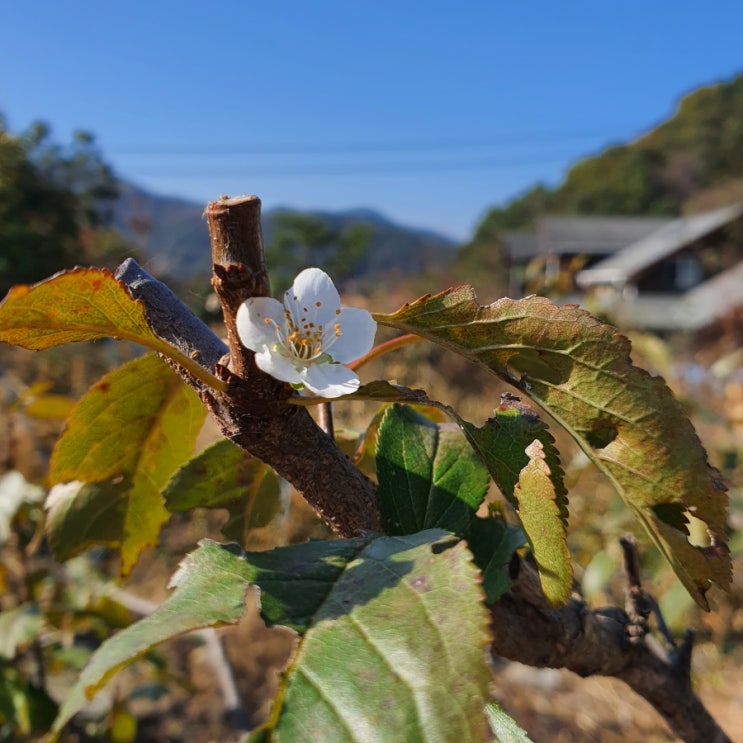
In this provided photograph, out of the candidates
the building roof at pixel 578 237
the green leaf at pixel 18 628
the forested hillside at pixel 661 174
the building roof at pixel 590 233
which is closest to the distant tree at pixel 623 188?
the forested hillside at pixel 661 174

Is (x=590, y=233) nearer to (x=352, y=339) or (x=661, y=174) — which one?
(x=661, y=174)

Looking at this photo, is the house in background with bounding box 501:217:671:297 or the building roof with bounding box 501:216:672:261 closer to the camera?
the house in background with bounding box 501:217:671:297

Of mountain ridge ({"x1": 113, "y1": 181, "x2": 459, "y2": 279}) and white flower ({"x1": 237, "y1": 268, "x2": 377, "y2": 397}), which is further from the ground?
mountain ridge ({"x1": 113, "y1": 181, "x2": 459, "y2": 279})

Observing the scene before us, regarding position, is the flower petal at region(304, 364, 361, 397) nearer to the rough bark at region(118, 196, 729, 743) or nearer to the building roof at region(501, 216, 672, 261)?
the rough bark at region(118, 196, 729, 743)

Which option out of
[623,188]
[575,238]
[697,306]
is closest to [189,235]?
[697,306]

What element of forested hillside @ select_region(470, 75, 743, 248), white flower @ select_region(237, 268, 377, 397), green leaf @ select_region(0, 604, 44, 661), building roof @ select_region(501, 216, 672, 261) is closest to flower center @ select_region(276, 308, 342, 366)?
white flower @ select_region(237, 268, 377, 397)

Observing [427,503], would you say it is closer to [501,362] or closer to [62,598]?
[501,362]
